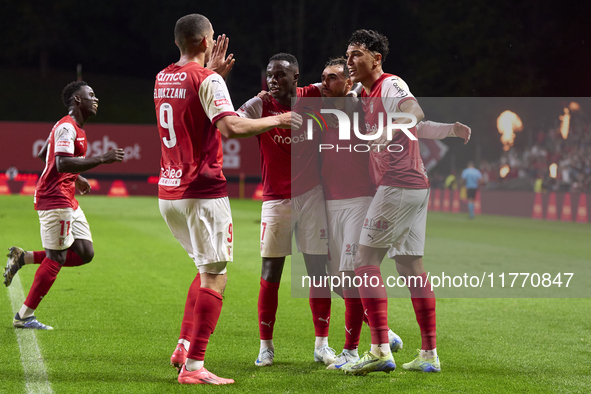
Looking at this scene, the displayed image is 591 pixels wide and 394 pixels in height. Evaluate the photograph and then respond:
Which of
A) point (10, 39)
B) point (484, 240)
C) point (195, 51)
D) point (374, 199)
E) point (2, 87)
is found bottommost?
point (484, 240)

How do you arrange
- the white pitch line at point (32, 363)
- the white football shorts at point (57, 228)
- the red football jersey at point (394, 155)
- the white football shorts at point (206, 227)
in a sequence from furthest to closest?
the white football shorts at point (57, 228), the red football jersey at point (394, 155), the white football shorts at point (206, 227), the white pitch line at point (32, 363)

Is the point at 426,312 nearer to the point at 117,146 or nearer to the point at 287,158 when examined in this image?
the point at 287,158

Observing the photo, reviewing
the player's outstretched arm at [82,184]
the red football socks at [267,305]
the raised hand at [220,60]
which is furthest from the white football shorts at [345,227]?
the player's outstretched arm at [82,184]

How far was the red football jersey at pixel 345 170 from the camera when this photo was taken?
5332 mm

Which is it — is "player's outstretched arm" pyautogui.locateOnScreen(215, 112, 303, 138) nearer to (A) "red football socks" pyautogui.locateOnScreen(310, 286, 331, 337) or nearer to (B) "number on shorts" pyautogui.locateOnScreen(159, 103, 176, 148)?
(B) "number on shorts" pyautogui.locateOnScreen(159, 103, 176, 148)

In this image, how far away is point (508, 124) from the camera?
41625 millimetres

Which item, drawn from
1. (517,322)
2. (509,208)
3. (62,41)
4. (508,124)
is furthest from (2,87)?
(517,322)

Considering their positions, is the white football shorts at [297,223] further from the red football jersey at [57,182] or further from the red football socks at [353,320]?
the red football jersey at [57,182]

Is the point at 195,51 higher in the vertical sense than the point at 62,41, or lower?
lower

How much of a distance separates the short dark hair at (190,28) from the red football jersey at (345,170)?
1.32 meters

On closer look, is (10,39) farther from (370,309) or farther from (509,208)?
(370,309)

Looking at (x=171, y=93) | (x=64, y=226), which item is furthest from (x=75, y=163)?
(x=171, y=93)

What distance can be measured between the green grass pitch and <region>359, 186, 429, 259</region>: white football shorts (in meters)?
0.91

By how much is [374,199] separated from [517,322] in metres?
2.92
